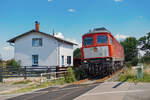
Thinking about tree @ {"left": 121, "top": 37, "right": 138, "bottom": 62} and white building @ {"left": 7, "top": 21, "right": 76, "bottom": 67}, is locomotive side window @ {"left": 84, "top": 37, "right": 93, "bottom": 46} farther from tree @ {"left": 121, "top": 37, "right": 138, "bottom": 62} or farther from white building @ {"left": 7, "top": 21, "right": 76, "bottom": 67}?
tree @ {"left": 121, "top": 37, "right": 138, "bottom": 62}

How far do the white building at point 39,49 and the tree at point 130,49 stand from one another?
135 ft

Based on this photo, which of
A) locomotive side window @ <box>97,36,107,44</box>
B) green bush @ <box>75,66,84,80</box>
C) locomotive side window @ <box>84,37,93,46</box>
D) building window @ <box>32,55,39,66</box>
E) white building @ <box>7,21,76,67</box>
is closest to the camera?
locomotive side window @ <box>97,36,107,44</box>

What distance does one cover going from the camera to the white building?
68.2 feet

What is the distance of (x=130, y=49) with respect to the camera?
60.8m

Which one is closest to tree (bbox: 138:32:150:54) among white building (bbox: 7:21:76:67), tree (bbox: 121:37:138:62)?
tree (bbox: 121:37:138:62)

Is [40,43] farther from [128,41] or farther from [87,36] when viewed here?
[128,41]

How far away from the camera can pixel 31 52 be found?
21.7m

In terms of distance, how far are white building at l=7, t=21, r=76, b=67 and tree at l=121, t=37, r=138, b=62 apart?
41208 millimetres

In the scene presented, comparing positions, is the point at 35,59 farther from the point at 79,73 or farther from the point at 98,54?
the point at 98,54

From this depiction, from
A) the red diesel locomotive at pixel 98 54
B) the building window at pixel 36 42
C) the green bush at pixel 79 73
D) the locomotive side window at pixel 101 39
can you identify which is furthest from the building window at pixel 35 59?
the locomotive side window at pixel 101 39

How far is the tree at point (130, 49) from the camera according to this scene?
5828cm

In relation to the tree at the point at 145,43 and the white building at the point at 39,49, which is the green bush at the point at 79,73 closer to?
the white building at the point at 39,49

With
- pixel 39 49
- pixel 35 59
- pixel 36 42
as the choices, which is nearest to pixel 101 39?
pixel 39 49

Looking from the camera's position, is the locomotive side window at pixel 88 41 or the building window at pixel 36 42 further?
the building window at pixel 36 42
